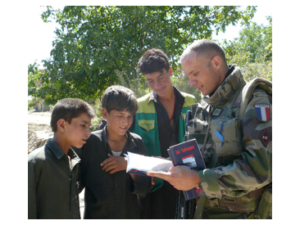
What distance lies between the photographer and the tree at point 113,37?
23.7ft

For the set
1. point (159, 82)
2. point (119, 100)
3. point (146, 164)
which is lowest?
point (146, 164)

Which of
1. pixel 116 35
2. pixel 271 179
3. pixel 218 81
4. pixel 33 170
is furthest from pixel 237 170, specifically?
pixel 116 35

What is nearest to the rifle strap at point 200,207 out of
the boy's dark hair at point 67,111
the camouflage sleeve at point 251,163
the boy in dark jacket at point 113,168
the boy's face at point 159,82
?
the camouflage sleeve at point 251,163

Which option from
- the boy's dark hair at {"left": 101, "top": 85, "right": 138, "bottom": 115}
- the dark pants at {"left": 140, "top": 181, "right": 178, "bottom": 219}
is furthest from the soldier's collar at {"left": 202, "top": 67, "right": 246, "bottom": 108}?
the dark pants at {"left": 140, "top": 181, "right": 178, "bottom": 219}

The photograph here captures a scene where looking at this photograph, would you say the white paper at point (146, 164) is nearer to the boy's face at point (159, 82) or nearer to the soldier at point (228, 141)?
the soldier at point (228, 141)

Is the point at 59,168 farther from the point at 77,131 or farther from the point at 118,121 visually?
the point at 118,121

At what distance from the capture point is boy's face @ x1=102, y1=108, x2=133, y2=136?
99.3 inches

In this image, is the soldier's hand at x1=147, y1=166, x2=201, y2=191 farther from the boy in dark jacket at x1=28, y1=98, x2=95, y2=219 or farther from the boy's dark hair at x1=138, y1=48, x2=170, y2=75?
Answer: the boy's dark hair at x1=138, y1=48, x2=170, y2=75

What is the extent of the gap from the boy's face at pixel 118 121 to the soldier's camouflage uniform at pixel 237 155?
0.72 m

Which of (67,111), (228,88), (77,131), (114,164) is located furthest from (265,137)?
(67,111)

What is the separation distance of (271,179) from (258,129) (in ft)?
1.05

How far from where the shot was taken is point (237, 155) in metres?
1.84

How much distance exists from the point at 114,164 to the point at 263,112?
4.02 ft

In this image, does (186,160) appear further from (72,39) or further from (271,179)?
(72,39)
